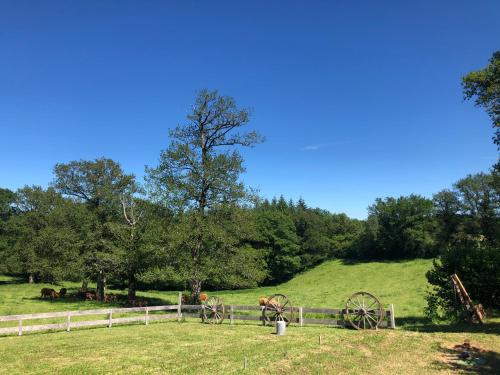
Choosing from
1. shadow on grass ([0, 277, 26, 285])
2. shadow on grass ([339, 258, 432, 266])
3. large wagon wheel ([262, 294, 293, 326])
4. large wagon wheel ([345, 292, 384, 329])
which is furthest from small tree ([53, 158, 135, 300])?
shadow on grass ([339, 258, 432, 266])

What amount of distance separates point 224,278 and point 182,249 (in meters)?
3.69

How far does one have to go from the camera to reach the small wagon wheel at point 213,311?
79.3 feet

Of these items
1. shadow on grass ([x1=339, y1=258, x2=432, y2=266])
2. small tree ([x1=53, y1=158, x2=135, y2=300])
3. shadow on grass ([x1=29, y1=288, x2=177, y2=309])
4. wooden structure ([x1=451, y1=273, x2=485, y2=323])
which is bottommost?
shadow on grass ([x1=29, y1=288, x2=177, y2=309])

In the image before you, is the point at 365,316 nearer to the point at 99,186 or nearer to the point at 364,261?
the point at 99,186

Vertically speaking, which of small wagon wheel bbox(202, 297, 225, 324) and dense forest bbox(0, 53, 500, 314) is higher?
dense forest bbox(0, 53, 500, 314)

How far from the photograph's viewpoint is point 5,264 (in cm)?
6175

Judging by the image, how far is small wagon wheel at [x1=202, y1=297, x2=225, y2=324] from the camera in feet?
79.3

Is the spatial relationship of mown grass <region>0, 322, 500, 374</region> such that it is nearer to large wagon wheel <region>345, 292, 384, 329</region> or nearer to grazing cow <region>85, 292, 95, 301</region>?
large wagon wheel <region>345, 292, 384, 329</region>

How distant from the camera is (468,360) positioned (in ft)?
40.5

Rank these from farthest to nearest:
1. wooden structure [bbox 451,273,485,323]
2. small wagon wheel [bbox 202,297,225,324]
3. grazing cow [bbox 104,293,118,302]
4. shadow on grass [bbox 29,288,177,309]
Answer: grazing cow [bbox 104,293,118,302] → shadow on grass [bbox 29,288,177,309] → small wagon wheel [bbox 202,297,225,324] → wooden structure [bbox 451,273,485,323]

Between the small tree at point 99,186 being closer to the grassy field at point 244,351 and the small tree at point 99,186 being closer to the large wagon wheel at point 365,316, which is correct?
the grassy field at point 244,351

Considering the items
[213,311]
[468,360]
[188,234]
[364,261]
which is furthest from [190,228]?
[364,261]

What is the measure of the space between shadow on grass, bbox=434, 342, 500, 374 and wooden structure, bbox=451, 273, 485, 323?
549 centimetres

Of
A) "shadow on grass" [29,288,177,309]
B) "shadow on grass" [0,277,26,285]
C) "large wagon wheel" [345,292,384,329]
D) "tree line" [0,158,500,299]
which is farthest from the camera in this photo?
"shadow on grass" [0,277,26,285]
